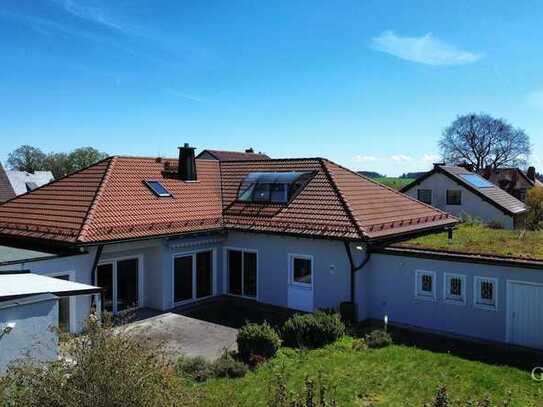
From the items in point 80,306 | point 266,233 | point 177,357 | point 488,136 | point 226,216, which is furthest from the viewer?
point 488,136

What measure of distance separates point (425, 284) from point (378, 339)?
319 cm

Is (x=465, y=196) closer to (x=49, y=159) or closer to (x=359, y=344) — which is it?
(x=359, y=344)

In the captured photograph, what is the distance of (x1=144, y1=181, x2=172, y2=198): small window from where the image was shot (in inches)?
875

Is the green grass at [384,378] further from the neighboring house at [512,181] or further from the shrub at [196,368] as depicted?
the neighboring house at [512,181]

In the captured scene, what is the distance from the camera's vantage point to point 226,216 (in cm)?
2288

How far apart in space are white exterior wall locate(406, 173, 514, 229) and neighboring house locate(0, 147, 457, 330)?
1639 cm

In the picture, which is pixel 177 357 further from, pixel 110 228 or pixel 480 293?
pixel 480 293

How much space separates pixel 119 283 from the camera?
19391 millimetres

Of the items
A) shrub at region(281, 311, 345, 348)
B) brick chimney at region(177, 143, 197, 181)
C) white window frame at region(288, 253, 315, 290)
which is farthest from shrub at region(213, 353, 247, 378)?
brick chimney at region(177, 143, 197, 181)

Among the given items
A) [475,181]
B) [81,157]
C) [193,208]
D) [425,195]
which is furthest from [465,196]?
[81,157]

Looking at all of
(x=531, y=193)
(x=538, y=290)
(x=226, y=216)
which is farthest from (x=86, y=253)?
(x=531, y=193)

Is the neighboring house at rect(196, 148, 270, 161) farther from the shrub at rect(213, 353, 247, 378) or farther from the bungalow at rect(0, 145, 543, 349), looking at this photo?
the shrub at rect(213, 353, 247, 378)

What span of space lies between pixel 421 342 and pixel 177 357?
7494 millimetres

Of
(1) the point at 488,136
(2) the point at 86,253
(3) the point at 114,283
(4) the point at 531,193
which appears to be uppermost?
(1) the point at 488,136
